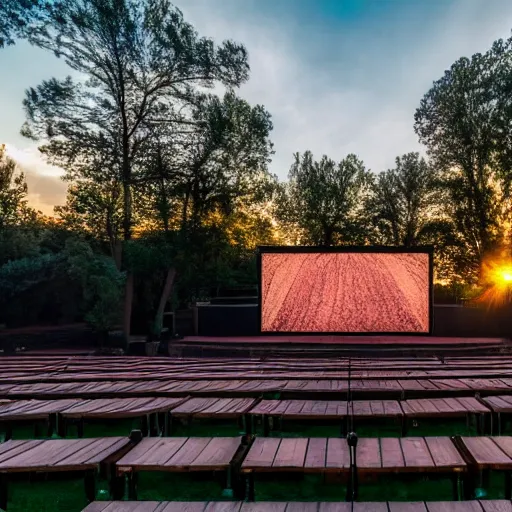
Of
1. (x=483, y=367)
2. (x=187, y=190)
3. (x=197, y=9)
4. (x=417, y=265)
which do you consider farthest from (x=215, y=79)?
(x=483, y=367)

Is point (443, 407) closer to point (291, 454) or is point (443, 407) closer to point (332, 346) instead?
point (291, 454)

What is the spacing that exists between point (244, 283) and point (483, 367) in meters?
20.5

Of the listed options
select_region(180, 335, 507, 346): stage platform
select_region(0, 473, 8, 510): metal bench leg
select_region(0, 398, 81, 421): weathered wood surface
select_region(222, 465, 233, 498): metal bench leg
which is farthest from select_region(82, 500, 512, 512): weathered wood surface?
select_region(180, 335, 507, 346): stage platform

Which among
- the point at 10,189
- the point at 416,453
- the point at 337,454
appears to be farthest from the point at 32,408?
the point at 10,189

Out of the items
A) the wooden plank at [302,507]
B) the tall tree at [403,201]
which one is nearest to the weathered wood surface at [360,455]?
the wooden plank at [302,507]

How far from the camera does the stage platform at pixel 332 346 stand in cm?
1420

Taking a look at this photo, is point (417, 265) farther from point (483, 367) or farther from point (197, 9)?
point (197, 9)

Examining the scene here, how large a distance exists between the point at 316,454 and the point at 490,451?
990mm

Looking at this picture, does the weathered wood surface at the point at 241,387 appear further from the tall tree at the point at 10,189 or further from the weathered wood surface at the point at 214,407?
the tall tree at the point at 10,189

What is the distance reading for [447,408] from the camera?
151 inches

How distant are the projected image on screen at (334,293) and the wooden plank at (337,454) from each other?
1106 centimetres

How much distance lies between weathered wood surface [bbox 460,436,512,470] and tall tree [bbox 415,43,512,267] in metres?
22.0

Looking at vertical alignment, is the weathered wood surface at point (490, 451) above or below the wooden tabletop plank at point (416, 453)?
above

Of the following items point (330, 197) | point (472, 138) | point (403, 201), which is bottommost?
point (403, 201)
